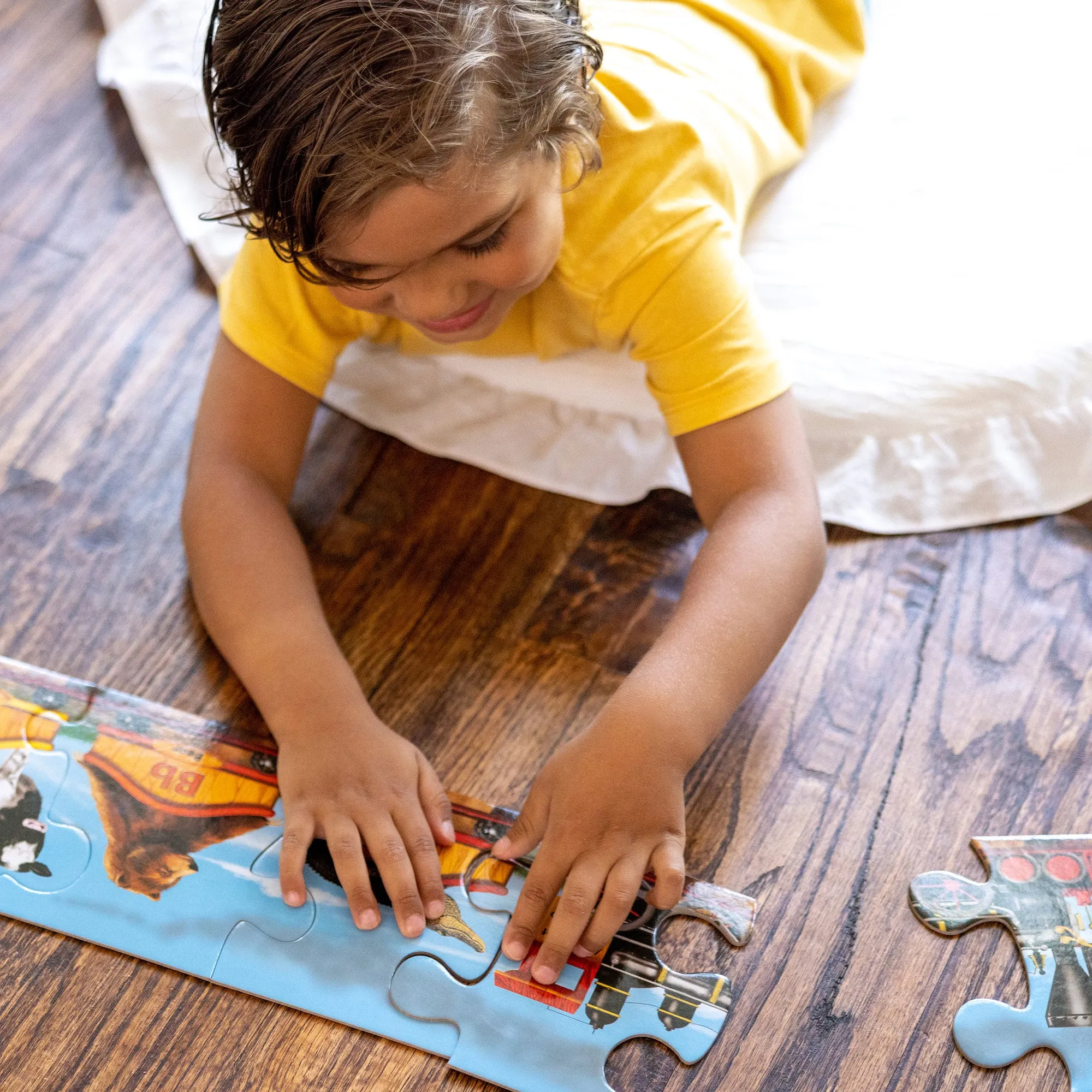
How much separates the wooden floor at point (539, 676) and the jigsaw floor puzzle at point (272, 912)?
0.02 meters

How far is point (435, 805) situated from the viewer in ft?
2.81

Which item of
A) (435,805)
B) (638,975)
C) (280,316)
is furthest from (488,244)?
(638,975)

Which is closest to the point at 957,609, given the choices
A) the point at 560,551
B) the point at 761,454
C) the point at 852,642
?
the point at 852,642

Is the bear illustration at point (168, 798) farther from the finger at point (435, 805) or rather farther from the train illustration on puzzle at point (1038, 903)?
the train illustration on puzzle at point (1038, 903)

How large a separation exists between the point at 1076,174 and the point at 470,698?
0.79 metres

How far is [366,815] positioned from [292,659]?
13 cm

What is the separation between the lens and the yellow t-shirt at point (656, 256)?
0.92 metres

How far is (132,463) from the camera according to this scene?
1.08m

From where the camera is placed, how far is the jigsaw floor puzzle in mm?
768

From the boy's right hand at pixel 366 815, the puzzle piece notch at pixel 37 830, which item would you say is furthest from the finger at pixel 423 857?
the puzzle piece notch at pixel 37 830

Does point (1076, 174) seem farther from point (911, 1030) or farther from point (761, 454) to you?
point (911, 1030)

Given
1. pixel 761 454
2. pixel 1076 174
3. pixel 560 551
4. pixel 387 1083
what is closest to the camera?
pixel 387 1083

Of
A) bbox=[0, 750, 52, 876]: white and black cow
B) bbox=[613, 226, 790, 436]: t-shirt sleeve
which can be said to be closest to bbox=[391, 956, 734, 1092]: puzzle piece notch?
bbox=[0, 750, 52, 876]: white and black cow

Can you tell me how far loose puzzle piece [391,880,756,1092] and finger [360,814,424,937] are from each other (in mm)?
25
